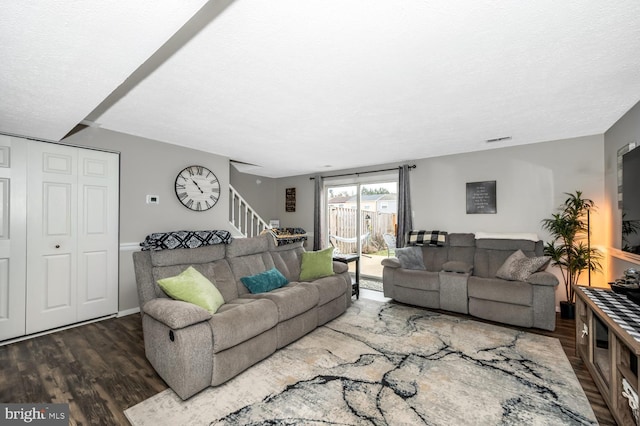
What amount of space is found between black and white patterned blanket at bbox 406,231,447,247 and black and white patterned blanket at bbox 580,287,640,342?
2070 millimetres

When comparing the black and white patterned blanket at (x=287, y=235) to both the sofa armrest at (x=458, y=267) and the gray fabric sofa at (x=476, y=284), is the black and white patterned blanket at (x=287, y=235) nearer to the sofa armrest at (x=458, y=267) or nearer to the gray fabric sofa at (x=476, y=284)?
the gray fabric sofa at (x=476, y=284)

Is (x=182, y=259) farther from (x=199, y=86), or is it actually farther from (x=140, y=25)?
(x=140, y=25)

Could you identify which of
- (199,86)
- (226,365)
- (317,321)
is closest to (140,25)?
(199,86)

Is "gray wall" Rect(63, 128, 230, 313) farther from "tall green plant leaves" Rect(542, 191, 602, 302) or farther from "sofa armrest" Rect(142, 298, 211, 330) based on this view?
"tall green plant leaves" Rect(542, 191, 602, 302)

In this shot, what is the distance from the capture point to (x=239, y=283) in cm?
311

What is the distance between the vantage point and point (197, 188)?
446 centimetres

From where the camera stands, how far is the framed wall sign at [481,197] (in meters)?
4.43

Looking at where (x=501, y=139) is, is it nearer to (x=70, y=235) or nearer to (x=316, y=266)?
(x=316, y=266)

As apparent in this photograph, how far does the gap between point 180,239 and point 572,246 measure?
5.05 metres

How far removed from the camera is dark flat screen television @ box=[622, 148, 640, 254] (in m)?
2.42

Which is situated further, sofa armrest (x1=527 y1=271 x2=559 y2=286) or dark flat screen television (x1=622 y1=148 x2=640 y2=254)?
sofa armrest (x1=527 y1=271 x2=559 y2=286)

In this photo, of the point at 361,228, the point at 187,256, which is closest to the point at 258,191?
the point at 361,228

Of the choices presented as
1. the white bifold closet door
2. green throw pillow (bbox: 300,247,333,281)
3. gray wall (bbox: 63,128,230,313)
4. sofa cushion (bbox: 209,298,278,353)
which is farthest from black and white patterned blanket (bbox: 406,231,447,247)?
the white bifold closet door

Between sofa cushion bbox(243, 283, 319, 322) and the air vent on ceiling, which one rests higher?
the air vent on ceiling
